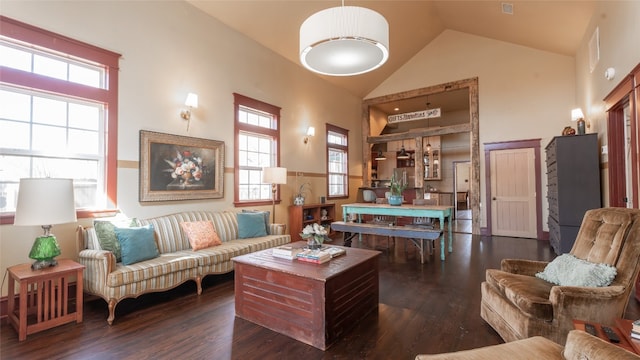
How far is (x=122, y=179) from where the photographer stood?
353cm

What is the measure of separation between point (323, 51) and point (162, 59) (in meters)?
2.59

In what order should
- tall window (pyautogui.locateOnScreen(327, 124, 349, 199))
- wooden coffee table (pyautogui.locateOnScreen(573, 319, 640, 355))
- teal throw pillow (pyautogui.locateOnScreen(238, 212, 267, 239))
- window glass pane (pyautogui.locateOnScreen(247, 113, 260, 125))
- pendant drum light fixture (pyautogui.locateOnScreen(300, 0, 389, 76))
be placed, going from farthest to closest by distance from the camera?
tall window (pyautogui.locateOnScreen(327, 124, 349, 199)), window glass pane (pyautogui.locateOnScreen(247, 113, 260, 125)), teal throw pillow (pyautogui.locateOnScreen(238, 212, 267, 239)), pendant drum light fixture (pyautogui.locateOnScreen(300, 0, 389, 76)), wooden coffee table (pyautogui.locateOnScreen(573, 319, 640, 355))

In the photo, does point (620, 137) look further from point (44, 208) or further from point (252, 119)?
point (44, 208)

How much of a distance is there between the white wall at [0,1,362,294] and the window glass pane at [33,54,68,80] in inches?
12.1

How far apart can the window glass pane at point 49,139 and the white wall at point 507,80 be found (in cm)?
746

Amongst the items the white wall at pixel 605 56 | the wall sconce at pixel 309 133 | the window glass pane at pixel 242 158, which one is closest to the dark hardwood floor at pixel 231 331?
the window glass pane at pixel 242 158

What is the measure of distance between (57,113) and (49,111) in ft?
0.21

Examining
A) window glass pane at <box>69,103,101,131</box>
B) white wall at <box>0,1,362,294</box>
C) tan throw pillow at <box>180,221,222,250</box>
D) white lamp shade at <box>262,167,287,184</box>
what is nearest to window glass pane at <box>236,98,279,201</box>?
white wall at <box>0,1,362,294</box>

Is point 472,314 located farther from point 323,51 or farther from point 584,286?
point 323,51

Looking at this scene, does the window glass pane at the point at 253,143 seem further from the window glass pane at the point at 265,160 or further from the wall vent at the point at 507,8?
the wall vent at the point at 507,8

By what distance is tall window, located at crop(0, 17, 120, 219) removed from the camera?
110 inches

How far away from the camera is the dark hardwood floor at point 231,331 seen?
6.92 ft

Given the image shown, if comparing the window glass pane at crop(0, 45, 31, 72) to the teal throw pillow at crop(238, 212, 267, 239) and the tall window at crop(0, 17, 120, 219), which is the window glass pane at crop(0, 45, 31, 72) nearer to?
the tall window at crop(0, 17, 120, 219)

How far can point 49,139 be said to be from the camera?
3051 mm
